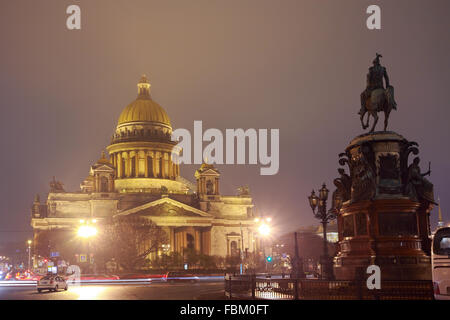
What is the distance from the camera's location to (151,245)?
95000 millimetres

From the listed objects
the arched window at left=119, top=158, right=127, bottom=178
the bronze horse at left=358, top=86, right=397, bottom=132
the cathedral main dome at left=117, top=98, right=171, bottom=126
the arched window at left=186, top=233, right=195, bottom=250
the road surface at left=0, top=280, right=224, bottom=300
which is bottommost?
the road surface at left=0, top=280, right=224, bottom=300

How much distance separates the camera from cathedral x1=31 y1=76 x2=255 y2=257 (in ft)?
351

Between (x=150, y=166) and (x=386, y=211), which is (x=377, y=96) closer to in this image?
(x=386, y=211)

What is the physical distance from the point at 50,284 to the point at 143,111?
3346 inches

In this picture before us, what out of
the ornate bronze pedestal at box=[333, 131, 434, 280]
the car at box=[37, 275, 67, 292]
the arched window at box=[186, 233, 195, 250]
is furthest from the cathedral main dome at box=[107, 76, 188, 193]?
the ornate bronze pedestal at box=[333, 131, 434, 280]

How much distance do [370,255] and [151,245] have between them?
71.4m

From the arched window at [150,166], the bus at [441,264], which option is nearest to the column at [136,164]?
the arched window at [150,166]

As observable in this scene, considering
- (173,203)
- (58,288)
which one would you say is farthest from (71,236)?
(58,288)

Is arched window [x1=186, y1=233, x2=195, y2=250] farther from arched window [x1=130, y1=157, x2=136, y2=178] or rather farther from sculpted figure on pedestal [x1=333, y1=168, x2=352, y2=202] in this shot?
sculpted figure on pedestal [x1=333, y1=168, x2=352, y2=202]

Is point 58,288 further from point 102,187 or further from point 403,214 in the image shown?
point 102,187

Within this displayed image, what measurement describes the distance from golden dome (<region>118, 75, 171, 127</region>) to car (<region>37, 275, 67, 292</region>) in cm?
8266

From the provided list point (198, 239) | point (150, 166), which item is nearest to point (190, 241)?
point (198, 239)

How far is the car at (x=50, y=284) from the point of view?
4272cm

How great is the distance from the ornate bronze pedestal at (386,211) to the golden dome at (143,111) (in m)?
99.8
